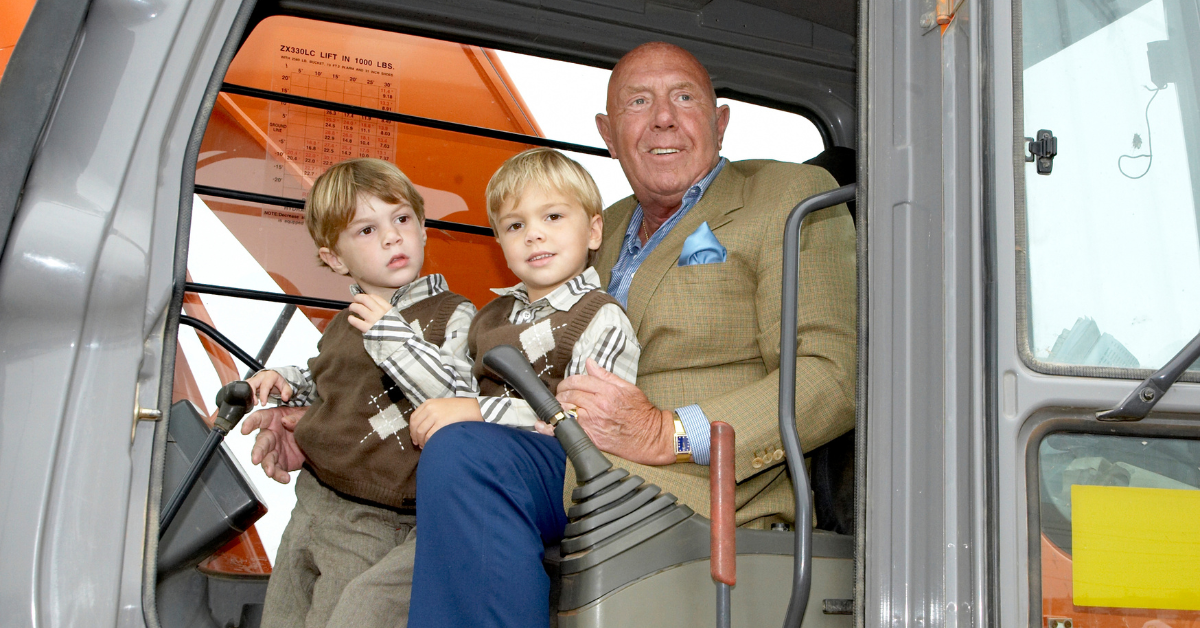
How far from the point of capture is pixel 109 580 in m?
1.36

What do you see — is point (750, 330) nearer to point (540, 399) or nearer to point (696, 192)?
point (696, 192)

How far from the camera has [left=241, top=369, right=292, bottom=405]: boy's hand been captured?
2125 millimetres

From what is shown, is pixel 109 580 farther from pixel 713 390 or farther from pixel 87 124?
pixel 713 390

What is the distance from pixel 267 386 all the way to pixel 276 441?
0.17m

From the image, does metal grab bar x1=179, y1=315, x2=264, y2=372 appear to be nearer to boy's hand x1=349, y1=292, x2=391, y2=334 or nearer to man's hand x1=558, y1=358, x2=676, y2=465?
boy's hand x1=349, y1=292, x2=391, y2=334

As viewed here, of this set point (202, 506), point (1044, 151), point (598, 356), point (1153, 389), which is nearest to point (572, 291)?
point (598, 356)

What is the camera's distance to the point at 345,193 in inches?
86.0

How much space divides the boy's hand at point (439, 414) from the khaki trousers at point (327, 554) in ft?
0.81

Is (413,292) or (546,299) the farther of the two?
(413,292)

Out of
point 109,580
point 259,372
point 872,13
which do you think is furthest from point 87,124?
point 872,13

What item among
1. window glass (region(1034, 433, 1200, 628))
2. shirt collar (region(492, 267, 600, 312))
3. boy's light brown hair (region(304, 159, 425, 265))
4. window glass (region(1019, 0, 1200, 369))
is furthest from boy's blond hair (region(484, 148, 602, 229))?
window glass (region(1034, 433, 1200, 628))

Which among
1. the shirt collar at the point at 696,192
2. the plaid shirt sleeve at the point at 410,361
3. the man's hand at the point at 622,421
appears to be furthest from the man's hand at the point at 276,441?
the shirt collar at the point at 696,192

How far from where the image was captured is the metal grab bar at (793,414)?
1337mm

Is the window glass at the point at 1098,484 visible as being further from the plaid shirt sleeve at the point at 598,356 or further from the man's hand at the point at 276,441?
the man's hand at the point at 276,441
